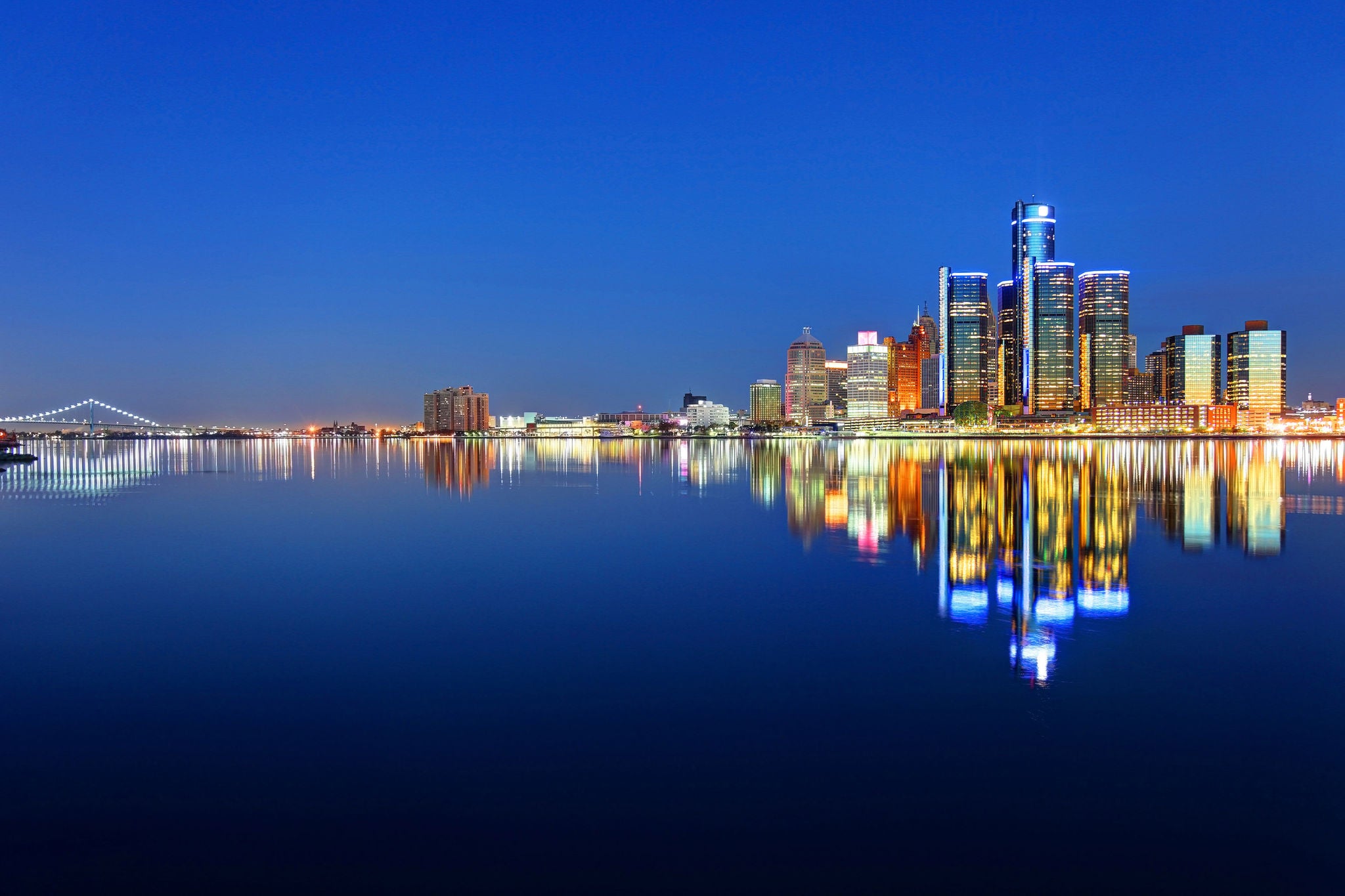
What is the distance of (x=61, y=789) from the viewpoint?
5.90m

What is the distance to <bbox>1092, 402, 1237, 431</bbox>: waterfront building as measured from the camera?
160500 mm

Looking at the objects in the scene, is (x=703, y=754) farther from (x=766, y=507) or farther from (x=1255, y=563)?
(x=766, y=507)

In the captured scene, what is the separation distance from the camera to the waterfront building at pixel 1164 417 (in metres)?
160

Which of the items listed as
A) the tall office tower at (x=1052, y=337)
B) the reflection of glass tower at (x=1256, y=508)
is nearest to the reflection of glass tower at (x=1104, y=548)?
the reflection of glass tower at (x=1256, y=508)

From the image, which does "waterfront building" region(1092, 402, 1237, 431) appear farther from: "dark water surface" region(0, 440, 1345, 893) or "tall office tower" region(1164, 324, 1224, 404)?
"dark water surface" region(0, 440, 1345, 893)

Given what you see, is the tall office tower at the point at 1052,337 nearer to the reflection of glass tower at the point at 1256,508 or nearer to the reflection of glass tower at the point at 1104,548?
the reflection of glass tower at the point at 1256,508

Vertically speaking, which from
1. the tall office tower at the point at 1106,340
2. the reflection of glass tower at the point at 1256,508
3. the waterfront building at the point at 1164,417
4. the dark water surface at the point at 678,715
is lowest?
the dark water surface at the point at 678,715

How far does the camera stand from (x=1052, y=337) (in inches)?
7756

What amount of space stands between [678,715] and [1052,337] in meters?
212

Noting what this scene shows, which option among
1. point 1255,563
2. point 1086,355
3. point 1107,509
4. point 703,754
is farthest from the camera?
point 1086,355

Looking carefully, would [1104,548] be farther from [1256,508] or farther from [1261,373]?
[1261,373]

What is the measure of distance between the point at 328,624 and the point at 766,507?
54.1ft

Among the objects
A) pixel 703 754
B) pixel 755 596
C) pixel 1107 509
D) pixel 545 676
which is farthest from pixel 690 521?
pixel 703 754

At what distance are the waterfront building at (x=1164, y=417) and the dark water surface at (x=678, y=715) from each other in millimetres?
164745
